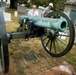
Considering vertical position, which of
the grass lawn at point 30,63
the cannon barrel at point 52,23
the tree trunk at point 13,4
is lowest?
the tree trunk at point 13,4

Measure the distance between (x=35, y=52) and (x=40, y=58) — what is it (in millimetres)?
442

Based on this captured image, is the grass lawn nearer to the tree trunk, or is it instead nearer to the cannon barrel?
the cannon barrel

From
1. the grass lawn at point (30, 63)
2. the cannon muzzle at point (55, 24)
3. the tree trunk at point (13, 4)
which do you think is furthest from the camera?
the tree trunk at point (13, 4)

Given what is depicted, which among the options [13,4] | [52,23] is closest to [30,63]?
[52,23]

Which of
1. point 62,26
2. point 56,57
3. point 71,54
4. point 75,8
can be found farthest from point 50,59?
point 75,8

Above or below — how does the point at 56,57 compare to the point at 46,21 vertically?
below

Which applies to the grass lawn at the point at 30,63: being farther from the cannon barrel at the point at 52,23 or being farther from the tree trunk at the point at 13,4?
the tree trunk at the point at 13,4

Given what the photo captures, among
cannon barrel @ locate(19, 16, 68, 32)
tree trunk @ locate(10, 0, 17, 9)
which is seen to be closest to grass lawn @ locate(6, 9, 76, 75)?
cannon barrel @ locate(19, 16, 68, 32)

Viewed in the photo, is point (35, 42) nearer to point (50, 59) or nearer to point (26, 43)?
point (26, 43)

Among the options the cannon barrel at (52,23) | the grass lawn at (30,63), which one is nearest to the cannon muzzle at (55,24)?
the cannon barrel at (52,23)

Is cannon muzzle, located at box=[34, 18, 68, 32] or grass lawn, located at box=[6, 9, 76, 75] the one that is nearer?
cannon muzzle, located at box=[34, 18, 68, 32]

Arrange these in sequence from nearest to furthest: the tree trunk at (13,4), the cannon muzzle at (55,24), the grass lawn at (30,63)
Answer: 1. the cannon muzzle at (55,24)
2. the grass lawn at (30,63)
3. the tree trunk at (13,4)

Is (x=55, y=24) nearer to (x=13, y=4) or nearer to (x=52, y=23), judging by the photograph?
(x=52, y=23)

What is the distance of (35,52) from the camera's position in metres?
5.34
